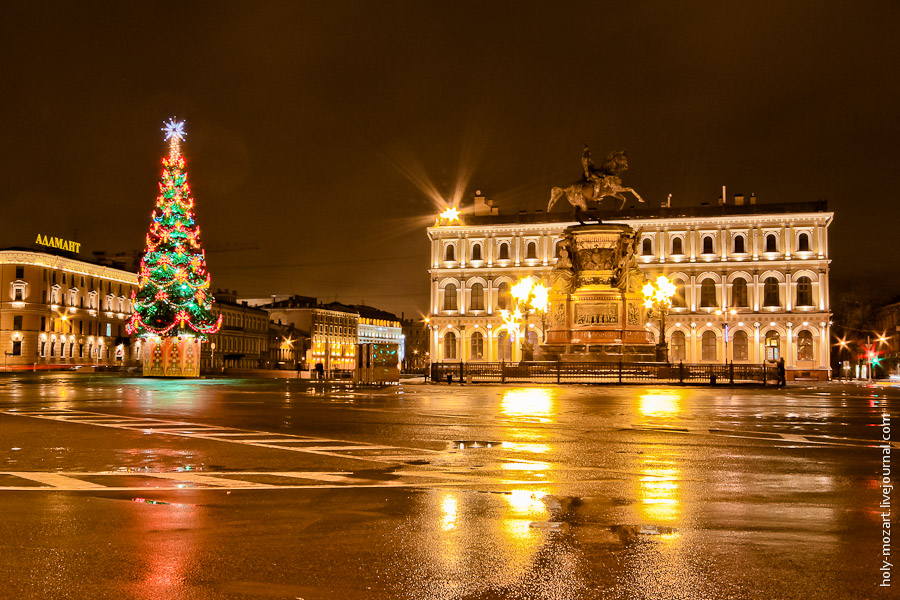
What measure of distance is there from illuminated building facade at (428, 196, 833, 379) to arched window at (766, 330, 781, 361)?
0.10 m

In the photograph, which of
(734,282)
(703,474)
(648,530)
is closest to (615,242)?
(703,474)

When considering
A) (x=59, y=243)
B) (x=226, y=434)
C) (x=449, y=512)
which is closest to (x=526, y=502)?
(x=449, y=512)

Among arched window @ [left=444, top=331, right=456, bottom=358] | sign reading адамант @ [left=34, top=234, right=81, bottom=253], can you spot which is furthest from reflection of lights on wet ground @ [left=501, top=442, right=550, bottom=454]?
sign reading адамант @ [left=34, top=234, right=81, bottom=253]

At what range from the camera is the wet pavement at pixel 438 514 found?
5285mm

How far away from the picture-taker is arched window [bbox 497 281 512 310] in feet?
313

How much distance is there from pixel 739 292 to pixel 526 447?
271 ft

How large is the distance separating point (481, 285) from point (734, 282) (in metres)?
27.1

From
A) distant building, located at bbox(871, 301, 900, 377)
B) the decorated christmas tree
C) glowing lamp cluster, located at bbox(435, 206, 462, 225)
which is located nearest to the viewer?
the decorated christmas tree

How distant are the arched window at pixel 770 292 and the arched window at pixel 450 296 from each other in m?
33.3

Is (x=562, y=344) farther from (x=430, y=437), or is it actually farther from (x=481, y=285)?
(x=481, y=285)

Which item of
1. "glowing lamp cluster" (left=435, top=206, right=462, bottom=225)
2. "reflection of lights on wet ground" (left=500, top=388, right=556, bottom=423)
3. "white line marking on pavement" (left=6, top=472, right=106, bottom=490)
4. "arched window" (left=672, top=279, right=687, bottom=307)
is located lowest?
"white line marking on pavement" (left=6, top=472, right=106, bottom=490)

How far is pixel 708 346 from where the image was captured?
9056cm

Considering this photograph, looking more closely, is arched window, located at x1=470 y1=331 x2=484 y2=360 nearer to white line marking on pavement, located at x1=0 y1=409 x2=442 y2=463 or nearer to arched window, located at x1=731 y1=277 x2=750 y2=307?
arched window, located at x1=731 y1=277 x2=750 y2=307

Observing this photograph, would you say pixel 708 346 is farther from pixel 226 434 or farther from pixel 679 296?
pixel 226 434
